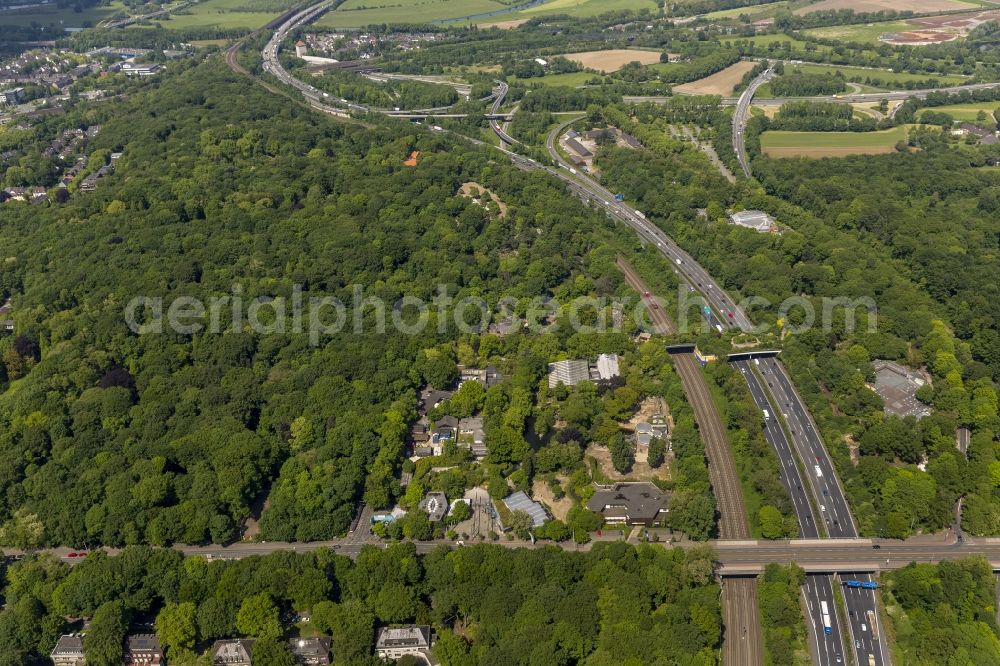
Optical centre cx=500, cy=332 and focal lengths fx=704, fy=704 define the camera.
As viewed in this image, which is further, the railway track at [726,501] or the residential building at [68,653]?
the railway track at [726,501]

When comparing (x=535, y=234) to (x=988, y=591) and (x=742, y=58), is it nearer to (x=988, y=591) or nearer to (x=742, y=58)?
(x=988, y=591)

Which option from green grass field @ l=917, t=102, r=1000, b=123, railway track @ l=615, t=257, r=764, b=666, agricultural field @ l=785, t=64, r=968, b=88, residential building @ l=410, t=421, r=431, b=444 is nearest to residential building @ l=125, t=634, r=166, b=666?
residential building @ l=410, t=421, r=431, b=444

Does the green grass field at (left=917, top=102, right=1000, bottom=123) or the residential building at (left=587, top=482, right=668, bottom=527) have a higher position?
the green grass field at (left=917, top=102, right=1000, bottom=123)

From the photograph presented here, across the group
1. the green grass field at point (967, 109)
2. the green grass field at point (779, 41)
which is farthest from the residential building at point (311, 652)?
the green grass field at point (779, 41)

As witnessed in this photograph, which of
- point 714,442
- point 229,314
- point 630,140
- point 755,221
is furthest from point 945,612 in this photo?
point 630,140

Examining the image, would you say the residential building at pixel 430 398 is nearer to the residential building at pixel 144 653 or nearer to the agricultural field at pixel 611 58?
the residential building at pixel 144 653

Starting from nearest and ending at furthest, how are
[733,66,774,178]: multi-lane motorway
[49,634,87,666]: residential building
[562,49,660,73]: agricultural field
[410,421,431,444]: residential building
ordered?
[49,634,87,666]: residential building, [410,421,431,444]: residential building, [733,66,774,178]: multi-lane motorway, [562,49,660,73]: agricultural field

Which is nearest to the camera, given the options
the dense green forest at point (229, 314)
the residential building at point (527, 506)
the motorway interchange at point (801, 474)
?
the motorway interchange at point (801, 474)

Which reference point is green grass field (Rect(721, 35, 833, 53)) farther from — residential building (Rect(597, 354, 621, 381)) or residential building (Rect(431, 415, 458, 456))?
residential building (Rect(431, 415, 458, 456))
